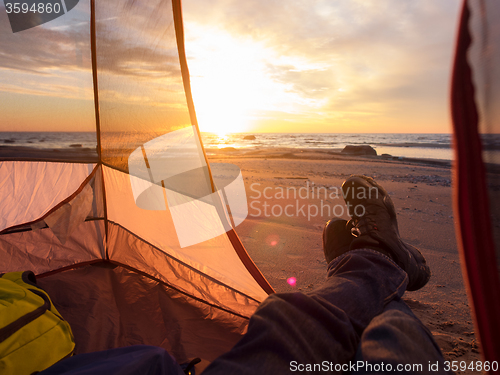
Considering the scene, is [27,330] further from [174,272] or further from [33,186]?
[33,186]

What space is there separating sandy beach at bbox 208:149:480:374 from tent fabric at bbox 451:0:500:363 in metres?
0.06

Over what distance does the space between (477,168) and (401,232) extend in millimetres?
2811

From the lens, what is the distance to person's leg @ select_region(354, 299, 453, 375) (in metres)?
0.62

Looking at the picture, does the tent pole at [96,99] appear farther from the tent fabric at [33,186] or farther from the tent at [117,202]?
the tent fabric at [33,186]

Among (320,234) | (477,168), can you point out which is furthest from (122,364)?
(320,234)

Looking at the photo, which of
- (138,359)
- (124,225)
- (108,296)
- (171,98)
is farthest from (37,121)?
(138,359)

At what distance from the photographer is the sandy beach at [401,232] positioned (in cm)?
160

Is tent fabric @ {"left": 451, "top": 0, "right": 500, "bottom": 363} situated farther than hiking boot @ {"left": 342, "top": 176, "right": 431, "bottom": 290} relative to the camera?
No

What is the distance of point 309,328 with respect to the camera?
0.76m

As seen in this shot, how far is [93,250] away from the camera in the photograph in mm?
2141

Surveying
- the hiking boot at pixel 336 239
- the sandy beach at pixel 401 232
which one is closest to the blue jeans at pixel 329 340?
the sandy beach at pixel 401 232

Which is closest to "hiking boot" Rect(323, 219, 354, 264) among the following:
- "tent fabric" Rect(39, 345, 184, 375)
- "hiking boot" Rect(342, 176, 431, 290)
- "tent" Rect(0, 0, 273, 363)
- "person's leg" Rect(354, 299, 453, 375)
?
"hiking boot" Rect(342, 176, 431, 290)

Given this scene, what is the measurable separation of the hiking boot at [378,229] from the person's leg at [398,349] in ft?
1.86

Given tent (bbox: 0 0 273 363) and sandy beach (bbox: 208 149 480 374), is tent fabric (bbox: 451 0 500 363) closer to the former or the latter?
sandy beach (bbox: 208 149 480 374)
